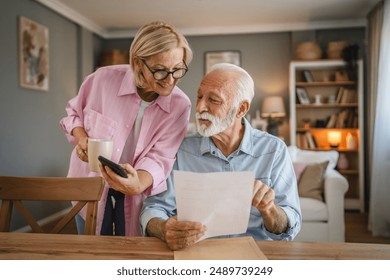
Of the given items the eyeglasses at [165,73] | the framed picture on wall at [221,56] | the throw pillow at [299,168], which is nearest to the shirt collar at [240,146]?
the eyeglasses at [165,73]

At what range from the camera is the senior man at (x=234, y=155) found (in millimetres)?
1172

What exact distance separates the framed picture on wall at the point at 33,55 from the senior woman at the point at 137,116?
12.1 inches

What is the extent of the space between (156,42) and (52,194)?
1.86ft

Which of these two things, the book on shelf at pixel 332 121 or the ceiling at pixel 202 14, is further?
the book on shelf at pixel 332 121

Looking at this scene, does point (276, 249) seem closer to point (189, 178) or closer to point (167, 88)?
point (189, 178)

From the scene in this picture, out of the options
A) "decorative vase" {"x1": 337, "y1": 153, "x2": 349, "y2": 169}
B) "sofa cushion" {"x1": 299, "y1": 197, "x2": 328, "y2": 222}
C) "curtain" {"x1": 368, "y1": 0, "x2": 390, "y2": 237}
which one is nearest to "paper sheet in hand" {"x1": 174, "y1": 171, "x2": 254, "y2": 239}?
"curtain" {"x1": 368, "y1": 0, "x2": 390, "y2": 237}

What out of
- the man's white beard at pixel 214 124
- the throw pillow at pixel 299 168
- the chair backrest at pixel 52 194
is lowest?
the throw pillow at pixel 299 168

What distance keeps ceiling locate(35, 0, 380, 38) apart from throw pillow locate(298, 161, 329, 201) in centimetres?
124

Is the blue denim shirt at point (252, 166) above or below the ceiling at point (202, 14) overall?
below

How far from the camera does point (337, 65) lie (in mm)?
4102

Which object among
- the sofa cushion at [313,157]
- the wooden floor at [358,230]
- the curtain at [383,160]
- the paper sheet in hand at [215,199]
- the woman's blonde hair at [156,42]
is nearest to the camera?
the paper sheet in hand at [215,199]

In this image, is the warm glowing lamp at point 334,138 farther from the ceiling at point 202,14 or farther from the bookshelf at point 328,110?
the ceiling at point 202,14
